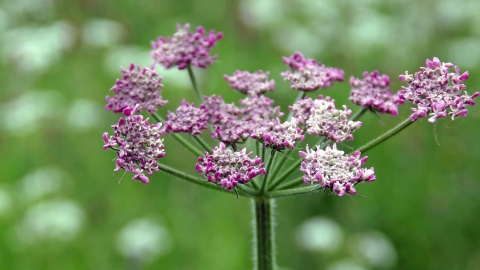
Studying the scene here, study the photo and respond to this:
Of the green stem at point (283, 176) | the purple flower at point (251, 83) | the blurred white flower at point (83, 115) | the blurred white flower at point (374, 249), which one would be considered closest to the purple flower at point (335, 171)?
the green stem at point (283, 176)

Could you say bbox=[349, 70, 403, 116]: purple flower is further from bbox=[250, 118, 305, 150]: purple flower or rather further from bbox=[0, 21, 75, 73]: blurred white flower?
bbox=[0, 21, 75, 73]: blurred white flower

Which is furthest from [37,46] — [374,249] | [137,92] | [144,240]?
[137,92]

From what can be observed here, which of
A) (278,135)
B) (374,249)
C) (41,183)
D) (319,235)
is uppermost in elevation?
(41,183)

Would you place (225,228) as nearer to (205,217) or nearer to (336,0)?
(205,217)

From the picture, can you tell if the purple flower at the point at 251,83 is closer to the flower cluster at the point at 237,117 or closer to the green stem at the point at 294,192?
the flower cluster at the point at 237,117

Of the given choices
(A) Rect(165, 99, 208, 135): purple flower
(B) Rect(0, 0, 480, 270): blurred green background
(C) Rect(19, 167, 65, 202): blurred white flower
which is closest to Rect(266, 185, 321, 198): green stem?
(A) Rect(165, 99, 208, 135): purple flower

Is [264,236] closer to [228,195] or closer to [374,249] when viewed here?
[374,249]
